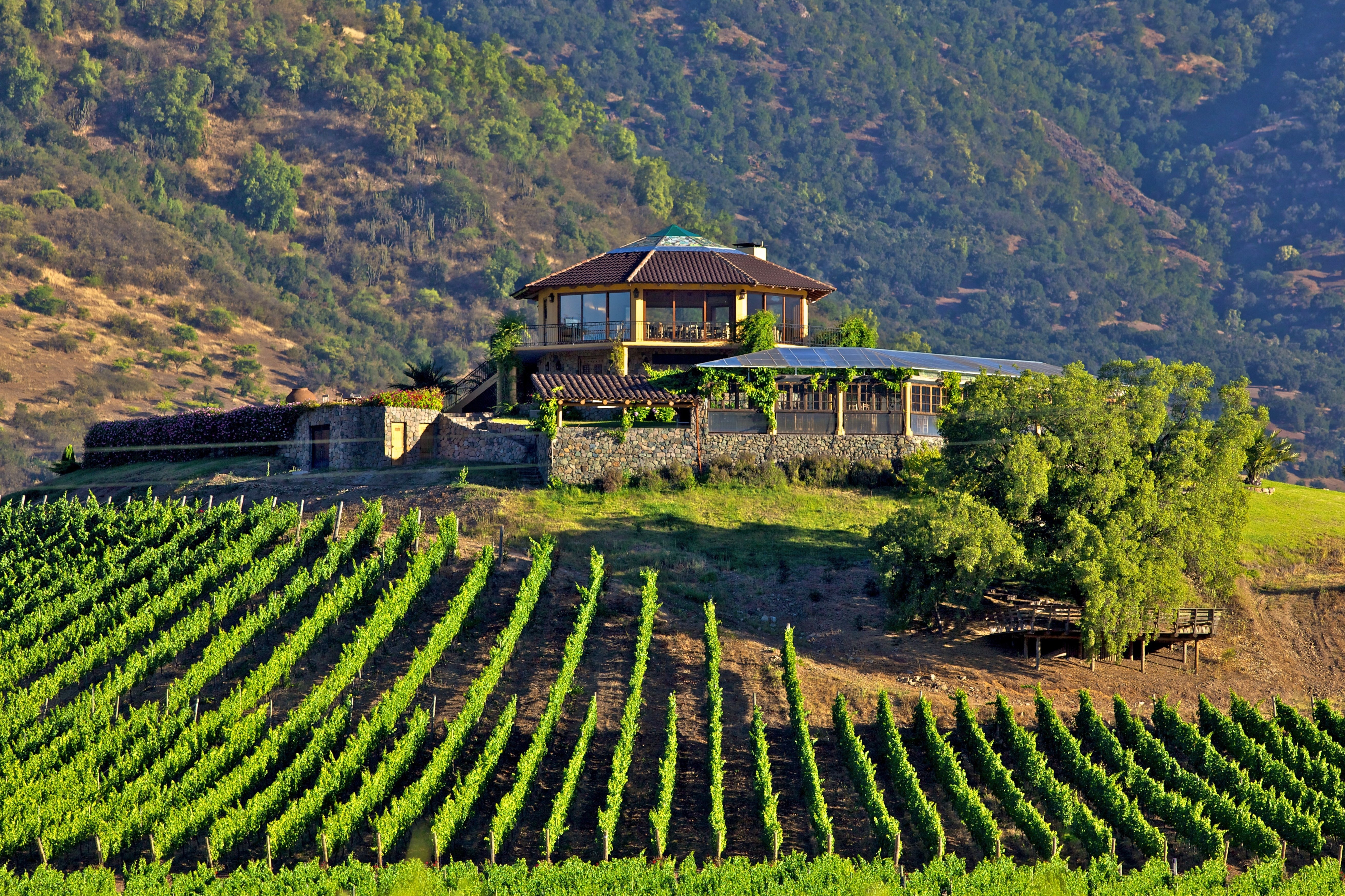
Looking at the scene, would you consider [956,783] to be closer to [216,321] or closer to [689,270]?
[689,270]

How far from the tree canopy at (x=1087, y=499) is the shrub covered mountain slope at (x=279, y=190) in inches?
3245

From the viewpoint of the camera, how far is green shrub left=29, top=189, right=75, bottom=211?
134m

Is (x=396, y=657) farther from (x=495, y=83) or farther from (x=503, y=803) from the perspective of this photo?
(x=495, y=83)

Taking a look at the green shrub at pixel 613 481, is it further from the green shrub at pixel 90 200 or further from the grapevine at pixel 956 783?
the green shrub at pixel 90 200

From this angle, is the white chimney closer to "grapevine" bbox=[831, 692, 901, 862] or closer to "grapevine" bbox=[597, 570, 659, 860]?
"grapevine" bbox=[597, 570, 659, 860]

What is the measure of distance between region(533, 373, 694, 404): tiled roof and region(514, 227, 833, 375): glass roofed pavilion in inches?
217

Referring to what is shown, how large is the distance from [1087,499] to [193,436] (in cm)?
3417

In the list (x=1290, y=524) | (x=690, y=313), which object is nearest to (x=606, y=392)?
(x=690, y=313)

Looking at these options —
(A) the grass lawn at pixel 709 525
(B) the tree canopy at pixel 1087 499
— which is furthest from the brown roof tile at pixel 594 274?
(B) the tree canopy at pixel 1087 499

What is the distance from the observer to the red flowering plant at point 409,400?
2020 inches

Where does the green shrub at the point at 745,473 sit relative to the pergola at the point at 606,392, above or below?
below

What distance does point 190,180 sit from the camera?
500 ft

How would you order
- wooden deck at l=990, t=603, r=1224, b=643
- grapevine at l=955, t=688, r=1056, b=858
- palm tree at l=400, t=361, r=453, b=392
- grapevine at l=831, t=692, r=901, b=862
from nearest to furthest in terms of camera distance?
grapevine at l=831, t=692, r=901, b=862, grapevine at l=955, t=688, r=1056, b=858, wooden deck at l=990, t=603, r=1224, b=643, palm tree at l=400, t=361, r=453, b=392

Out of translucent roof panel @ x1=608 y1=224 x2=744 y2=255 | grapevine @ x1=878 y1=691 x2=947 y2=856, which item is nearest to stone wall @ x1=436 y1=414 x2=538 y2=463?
translucent roof panel @ x1=608 y1=224 x2=744 y2=255
